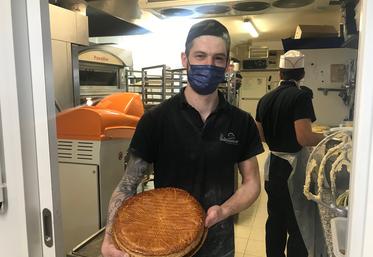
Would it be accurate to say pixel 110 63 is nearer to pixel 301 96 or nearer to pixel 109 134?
pixel 109 134

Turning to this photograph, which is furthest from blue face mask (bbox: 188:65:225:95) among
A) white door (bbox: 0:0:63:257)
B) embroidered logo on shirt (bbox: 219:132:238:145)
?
white door (bbox: 0:0:63:257)

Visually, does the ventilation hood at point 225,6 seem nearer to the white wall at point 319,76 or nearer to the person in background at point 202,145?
the white wall at point 319,76

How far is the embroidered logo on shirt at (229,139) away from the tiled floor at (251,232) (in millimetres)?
1429

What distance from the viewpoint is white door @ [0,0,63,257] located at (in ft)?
2.44

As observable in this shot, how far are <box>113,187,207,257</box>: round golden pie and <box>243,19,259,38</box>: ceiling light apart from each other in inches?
157

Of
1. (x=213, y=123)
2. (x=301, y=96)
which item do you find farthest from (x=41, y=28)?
(x=301, y=96)

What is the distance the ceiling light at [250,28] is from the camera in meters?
4.59

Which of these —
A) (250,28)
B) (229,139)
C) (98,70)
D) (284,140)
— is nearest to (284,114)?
(284,140)

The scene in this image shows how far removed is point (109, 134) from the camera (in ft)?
5.67

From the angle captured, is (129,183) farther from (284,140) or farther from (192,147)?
(284,140)

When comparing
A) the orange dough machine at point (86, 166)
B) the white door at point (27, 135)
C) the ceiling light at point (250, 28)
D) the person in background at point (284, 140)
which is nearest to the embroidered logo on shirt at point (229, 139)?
the white door at point (27, 135)

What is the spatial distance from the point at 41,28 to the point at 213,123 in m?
0.61

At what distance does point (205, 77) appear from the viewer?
3.52 feet

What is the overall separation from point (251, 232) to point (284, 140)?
1.32 metres
